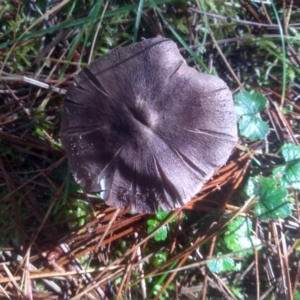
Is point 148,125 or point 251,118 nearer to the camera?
point 148,125

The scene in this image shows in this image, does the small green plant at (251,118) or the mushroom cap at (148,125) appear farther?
the small green plant at (251,118)

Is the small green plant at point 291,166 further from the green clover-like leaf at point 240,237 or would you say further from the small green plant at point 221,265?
the small green plant at point 221,265

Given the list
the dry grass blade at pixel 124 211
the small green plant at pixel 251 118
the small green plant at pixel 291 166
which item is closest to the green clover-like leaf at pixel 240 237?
the dry grass blade at pixel 124 211

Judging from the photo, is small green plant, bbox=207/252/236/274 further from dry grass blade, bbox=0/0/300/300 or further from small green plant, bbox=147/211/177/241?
small green plant, bbox=147/211/177/241

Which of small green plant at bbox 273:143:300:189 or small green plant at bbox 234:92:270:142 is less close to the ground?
small green plant at bbox 234:92:270:142

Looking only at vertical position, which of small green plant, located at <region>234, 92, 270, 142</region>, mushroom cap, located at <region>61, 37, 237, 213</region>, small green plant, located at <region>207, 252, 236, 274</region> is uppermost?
mushroom cap, located at <region>61, 37, 237, 213</region>

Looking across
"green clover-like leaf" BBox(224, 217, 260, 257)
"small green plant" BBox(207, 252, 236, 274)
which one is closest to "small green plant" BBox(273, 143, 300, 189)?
"green clover-like leaf" BBox(224, 217, 260, 257)

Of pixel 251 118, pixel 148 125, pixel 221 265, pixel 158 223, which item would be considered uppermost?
pixel 148 125

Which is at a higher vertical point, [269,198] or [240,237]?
[269,198]

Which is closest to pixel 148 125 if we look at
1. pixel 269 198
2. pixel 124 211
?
pixel 124 211

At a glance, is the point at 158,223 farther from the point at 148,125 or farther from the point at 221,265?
the point at 148,125
